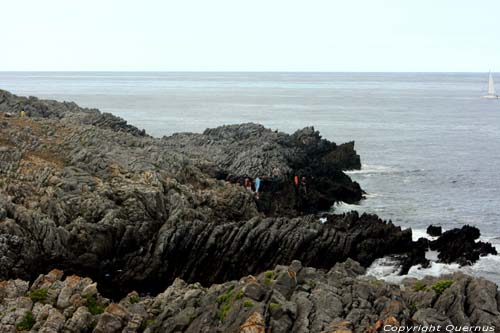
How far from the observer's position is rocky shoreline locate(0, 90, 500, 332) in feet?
82.6

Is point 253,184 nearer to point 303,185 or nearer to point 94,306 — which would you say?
point 303,185

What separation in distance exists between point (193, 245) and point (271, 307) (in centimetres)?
1616

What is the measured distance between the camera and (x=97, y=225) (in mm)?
39469

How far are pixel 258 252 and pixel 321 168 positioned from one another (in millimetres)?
28578

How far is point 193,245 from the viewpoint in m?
40.0

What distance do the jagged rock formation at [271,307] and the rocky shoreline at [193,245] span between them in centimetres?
7

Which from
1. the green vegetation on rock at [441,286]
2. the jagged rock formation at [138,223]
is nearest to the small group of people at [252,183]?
the jagged rock formation at [138,223]

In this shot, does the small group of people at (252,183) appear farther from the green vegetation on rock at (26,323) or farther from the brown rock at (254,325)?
the brown rock at (254,325)

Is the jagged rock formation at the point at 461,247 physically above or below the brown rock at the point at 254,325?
below

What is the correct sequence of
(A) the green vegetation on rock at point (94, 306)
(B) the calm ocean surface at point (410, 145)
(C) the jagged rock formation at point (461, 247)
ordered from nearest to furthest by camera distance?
(A) the green vegetation on rock at point (94, 306)
(C) the jagged rock formation at point (461, 247)
(B) the calm ocean surface at point (410, 145)

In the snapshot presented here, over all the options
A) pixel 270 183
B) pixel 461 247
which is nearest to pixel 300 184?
pixel 270 183

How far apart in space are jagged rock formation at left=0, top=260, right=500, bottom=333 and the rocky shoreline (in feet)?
0.22

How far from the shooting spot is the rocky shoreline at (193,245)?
2519cm

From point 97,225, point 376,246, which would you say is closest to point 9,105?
point 97,225
